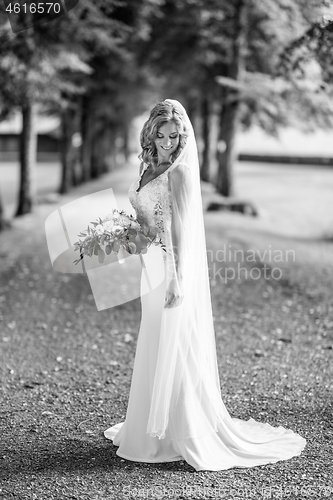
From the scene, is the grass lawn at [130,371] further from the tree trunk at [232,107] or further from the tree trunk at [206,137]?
the tree trunk at [206,137]

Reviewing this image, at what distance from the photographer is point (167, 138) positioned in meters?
4.68

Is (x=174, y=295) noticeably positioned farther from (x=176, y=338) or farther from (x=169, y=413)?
(x=169, y=413)

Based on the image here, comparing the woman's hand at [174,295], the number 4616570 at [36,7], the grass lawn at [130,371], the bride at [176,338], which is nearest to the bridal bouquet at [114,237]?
the bride at [176,338]

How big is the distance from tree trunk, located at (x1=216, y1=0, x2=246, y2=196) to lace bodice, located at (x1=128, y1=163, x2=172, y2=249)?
622 inches

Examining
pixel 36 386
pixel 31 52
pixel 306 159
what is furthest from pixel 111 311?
pixel 306 159

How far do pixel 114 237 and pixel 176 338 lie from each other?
887 millimetres

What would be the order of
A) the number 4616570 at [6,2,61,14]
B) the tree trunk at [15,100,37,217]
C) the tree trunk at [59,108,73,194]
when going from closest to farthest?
the number 4616570 at [6,2,61,14] < the tree trunk at [15,100,37,217] < the tree trunk at [59,108,73,194]

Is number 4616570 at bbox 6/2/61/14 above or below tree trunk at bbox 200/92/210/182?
above

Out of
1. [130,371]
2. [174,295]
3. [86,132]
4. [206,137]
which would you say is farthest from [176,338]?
[86,132]

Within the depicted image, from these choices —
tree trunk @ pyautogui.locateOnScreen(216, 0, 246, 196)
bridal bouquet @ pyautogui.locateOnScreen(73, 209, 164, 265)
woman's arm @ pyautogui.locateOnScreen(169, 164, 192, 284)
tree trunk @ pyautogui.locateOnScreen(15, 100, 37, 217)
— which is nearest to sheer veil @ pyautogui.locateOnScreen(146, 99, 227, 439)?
woman's arm @ pyautogui.locateOnScreen(169, 164, 192, 284)

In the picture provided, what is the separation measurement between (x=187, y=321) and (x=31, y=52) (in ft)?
40.6

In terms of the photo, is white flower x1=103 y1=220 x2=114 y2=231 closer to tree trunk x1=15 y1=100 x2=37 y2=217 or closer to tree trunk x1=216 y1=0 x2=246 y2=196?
tree trunk x1=15 y1=100 x2=37 y2=217

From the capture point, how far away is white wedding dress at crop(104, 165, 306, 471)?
4.77 m

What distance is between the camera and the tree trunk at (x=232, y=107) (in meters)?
21.3
